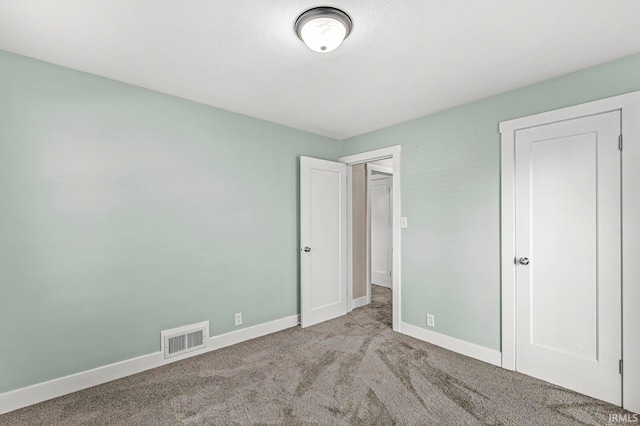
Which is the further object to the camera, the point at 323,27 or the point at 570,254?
the point at 570,254

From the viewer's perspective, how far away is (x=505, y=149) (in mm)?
2699

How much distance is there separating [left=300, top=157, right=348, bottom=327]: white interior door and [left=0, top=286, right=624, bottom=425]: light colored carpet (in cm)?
87

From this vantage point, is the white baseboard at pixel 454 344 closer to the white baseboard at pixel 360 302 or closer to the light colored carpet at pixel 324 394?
the light colored carpet at pixel 324 394

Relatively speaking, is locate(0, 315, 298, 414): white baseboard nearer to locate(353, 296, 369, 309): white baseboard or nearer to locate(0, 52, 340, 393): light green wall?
locate(0, 52, 340, 393): light green wall

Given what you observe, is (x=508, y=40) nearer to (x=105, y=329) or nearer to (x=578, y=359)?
(x=578, y=359)

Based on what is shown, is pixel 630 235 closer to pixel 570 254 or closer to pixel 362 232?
pixel 570 254

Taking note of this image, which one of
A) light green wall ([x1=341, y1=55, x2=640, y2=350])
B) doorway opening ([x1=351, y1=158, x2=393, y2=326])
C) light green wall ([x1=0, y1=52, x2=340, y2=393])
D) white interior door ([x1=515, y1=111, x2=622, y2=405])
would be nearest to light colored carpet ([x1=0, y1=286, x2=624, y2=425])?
white interior door ([x1=515, y1=111, x2=622, y2=405])

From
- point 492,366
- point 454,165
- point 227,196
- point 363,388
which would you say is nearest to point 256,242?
point 227,196

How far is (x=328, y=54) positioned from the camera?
211 centimetres

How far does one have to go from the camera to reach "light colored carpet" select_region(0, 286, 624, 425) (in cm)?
201

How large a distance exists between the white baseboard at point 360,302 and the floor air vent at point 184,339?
229cm

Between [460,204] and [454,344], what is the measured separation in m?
1.44

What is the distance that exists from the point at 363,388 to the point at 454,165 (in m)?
2.29

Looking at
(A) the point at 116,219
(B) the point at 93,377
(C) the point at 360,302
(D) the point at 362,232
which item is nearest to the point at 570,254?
(D) the point at 362,232
